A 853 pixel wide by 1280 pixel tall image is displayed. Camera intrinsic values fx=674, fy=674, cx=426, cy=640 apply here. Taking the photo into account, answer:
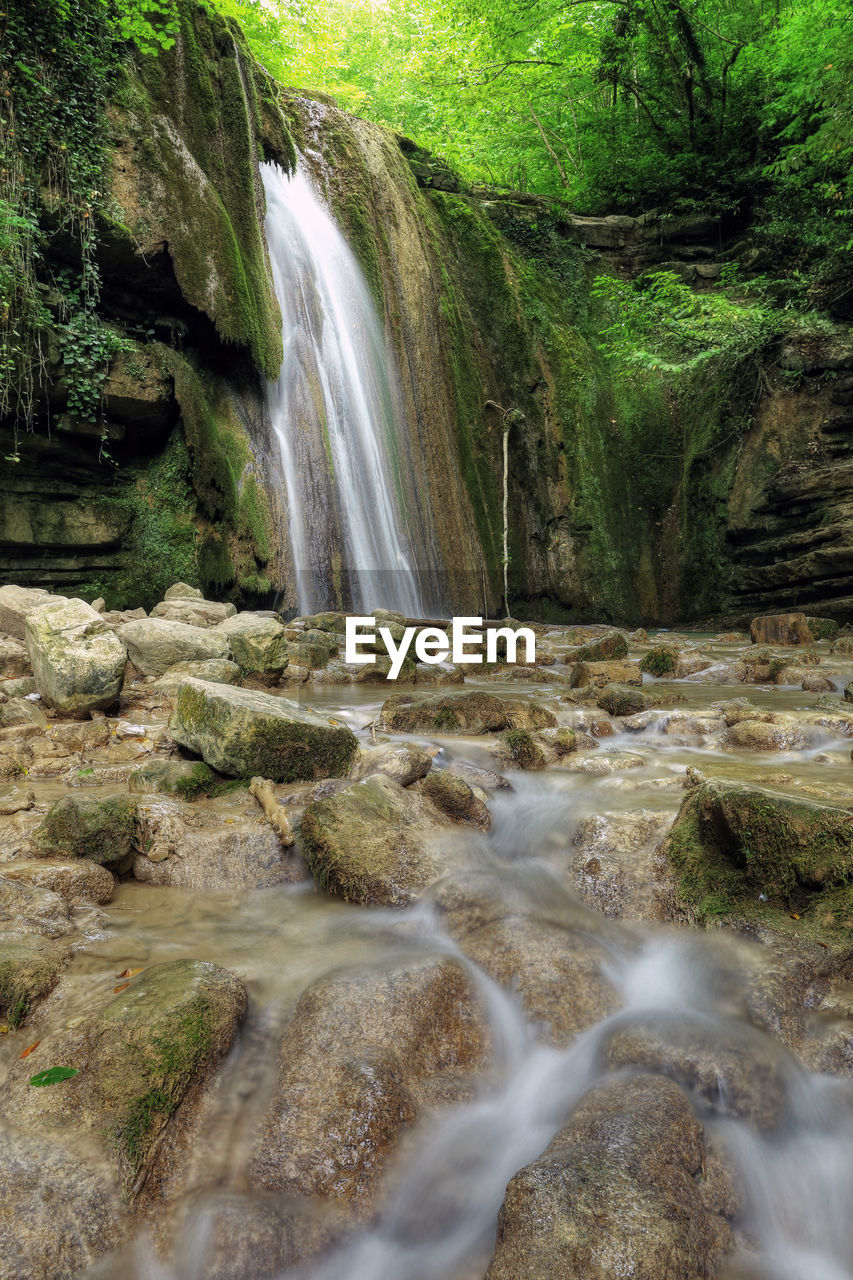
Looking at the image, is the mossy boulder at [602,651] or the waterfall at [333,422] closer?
the mossy boulder at [602,651]

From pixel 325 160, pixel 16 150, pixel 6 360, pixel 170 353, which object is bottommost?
pixel 6 360

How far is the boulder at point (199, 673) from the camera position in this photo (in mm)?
5324

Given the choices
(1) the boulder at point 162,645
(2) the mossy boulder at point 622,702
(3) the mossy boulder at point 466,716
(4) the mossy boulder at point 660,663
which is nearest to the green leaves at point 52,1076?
(3) the mossy boulder at point 466,716

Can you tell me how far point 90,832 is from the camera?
9.66 feet

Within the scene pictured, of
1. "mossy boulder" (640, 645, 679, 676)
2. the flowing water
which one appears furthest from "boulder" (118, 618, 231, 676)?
"mossy boulder" (640, 645, 679, 676)

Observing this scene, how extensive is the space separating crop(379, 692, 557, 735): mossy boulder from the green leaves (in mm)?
3370

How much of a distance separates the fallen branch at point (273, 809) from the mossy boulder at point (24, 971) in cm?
110

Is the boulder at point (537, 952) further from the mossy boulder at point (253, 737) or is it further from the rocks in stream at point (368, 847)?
the mossy boulder at point (253, 737)

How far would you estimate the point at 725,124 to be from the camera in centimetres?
1588

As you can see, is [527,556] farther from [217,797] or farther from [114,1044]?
[114,1044]

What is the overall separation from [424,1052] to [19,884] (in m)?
1.65

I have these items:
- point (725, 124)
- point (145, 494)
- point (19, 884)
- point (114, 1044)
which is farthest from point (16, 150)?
point (725, 124)

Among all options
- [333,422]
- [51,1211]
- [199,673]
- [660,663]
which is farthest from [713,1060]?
[333,422]

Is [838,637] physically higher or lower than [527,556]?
lower
